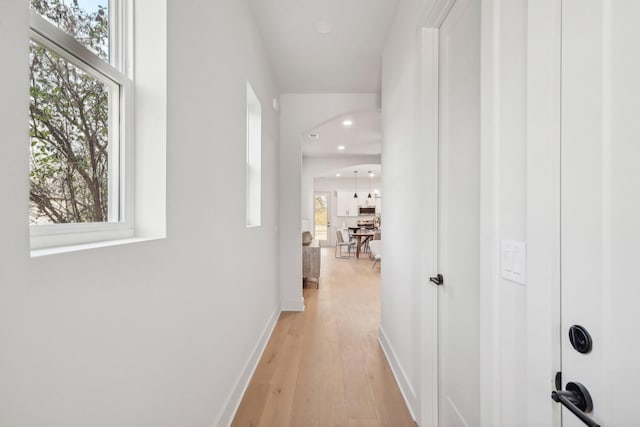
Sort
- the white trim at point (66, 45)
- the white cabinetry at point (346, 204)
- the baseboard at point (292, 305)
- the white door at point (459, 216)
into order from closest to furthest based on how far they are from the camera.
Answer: the white trim at point (66, 45) → the white door at point (459, 216) → the baseboard at point (292, 305) → the white cabinetry at point (346, 204)

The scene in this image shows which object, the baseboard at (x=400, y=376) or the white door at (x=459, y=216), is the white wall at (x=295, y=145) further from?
the white door at (x=459, y=216)

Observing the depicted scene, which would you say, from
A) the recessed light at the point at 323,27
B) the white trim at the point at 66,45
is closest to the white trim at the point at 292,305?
the recessed light at the point at 323,27

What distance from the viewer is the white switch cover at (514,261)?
886mm

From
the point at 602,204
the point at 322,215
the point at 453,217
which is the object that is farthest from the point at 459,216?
the point at 322,215

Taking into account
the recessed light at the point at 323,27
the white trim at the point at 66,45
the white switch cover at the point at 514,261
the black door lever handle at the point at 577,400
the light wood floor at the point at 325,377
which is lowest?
the light wood floor at the point at 325,377

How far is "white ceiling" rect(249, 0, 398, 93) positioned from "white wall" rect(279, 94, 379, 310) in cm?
16

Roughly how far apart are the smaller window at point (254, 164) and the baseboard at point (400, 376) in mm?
1645

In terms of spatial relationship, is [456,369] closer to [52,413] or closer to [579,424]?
[579,424]

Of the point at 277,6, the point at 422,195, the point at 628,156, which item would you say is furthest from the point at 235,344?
the point at 277,6

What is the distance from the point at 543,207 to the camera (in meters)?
0.78

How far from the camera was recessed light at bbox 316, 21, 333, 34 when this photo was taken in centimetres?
260

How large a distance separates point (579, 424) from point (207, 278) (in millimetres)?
1465

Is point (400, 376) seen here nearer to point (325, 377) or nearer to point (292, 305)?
point (325, 377)

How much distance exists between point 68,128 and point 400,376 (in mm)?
2413
